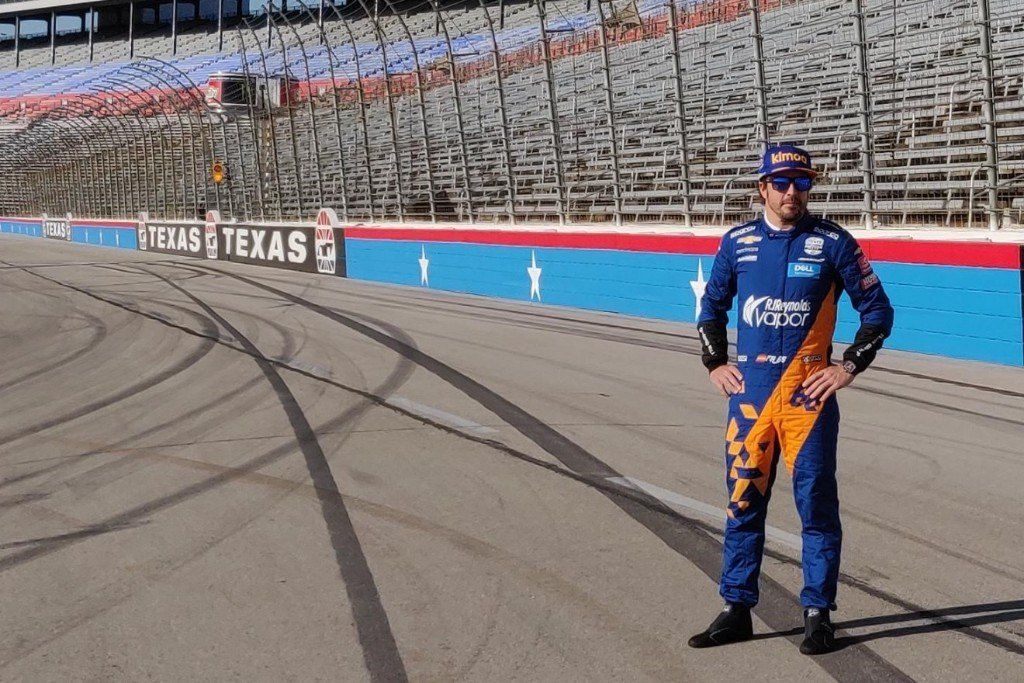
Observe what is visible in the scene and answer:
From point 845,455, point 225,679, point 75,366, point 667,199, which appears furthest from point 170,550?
point 667,199

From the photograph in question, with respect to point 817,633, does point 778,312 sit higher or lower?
higher

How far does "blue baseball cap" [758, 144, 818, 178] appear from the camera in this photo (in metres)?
4.21

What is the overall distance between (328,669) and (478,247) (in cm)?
1772

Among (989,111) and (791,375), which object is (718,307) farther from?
(989,111)

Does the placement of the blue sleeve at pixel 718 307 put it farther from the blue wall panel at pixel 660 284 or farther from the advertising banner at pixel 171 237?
the advertising banner at pixel 171 237

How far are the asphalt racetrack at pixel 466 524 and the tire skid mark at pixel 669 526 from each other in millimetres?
19

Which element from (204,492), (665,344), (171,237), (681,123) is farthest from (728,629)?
(171,237)

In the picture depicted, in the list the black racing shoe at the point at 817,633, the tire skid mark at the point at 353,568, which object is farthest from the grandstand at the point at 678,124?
the black racing shoe at the point at 817,633

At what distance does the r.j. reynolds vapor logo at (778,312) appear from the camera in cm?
425

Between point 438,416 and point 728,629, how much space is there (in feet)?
16.2

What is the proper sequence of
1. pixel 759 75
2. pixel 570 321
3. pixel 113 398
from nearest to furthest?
pixel 113 398 → pixel 759 75 → pixel 570 321

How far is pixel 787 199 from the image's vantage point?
14.0ft

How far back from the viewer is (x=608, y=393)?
10.0 metres

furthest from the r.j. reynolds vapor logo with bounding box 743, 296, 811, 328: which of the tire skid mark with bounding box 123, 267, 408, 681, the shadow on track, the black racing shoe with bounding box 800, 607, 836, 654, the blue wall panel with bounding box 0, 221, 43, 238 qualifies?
the blue wall panel with bounding box 0, 221, 43, 238
